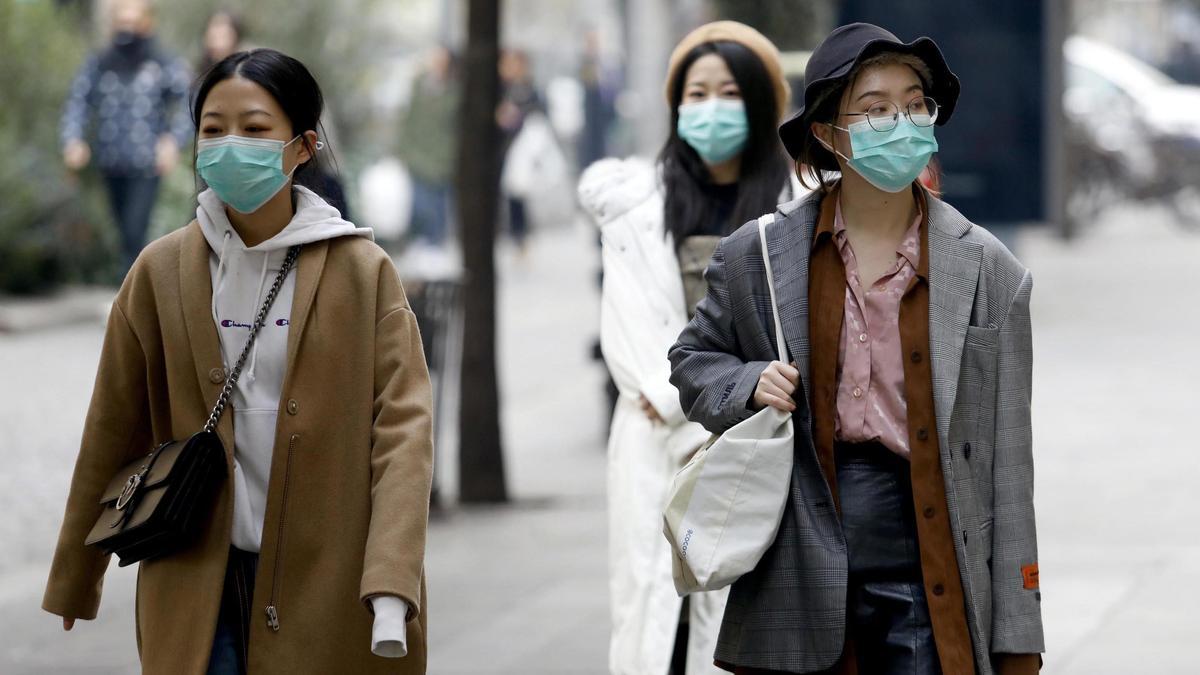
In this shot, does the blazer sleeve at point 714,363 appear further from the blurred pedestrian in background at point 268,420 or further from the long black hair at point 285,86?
the long black hair at point 285,86

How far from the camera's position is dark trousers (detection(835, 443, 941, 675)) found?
346cm

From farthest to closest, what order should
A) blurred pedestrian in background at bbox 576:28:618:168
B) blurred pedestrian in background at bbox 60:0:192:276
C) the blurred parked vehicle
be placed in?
blurred pedestrian in background at bbox 576:28:618:168
the blurred parked vehicle
blurred pedestrian in background at bbox 60:0:192:276

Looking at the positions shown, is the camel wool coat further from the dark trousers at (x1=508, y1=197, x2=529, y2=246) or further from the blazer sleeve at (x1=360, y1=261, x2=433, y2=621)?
the dark trousers at (x1=508, y1=197, x2=529, y2=246)

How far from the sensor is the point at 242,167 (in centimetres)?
368

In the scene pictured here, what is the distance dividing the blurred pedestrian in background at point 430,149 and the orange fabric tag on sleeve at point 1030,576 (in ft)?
46.5

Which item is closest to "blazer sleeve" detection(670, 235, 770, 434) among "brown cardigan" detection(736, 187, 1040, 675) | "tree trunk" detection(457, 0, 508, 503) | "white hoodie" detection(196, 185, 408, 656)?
"brown cardigan" detection(736, 187, 1040, 675)

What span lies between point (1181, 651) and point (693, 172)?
2.42 m

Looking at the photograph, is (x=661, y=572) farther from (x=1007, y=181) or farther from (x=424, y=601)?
(x=1007, y=181)

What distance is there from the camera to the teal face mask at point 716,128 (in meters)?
5.09

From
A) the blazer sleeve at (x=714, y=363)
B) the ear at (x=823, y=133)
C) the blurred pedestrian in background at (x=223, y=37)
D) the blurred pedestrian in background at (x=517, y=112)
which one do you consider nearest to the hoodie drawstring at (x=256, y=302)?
the blazer sleeve at (x=714, y=363)

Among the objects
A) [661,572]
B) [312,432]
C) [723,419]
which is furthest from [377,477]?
[661,572]

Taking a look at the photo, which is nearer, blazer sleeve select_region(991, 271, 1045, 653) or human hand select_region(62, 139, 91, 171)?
blazer sleeve select_region(991, 271, 1045, 653)

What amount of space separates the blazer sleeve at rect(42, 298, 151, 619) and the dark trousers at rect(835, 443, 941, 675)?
133 centimetres

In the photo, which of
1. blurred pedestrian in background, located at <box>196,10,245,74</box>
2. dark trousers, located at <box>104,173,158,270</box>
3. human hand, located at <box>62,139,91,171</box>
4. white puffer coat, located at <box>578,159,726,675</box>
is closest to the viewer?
white puffer coat, located at <box>578,159,726,675</box>
